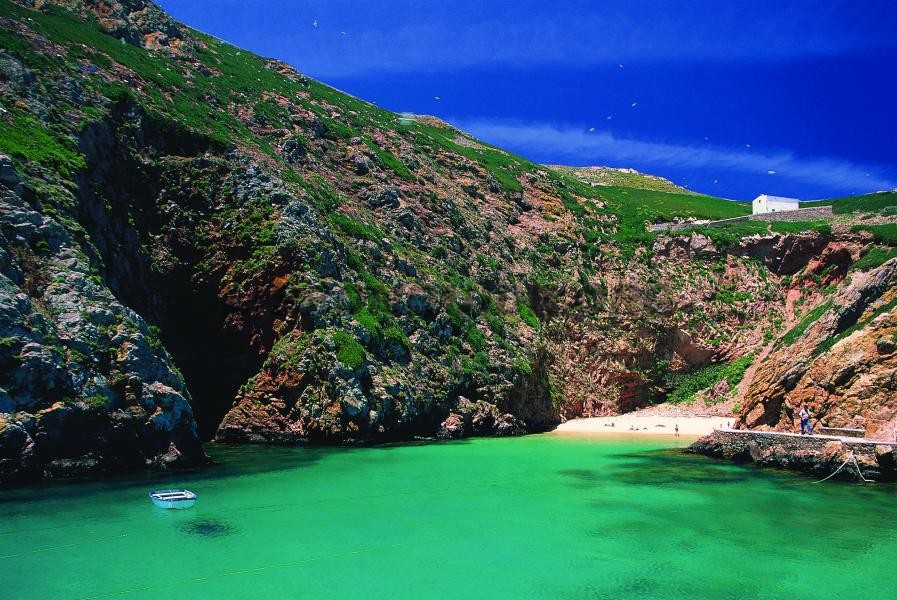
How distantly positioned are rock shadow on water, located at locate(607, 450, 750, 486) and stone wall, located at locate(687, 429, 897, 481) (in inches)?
63.5

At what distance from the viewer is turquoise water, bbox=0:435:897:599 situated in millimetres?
12477

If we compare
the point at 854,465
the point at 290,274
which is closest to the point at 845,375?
the point at 854,465

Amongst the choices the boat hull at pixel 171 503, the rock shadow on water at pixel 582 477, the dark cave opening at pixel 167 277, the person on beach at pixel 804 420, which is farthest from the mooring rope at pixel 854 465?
the dark cave opening at pixel 167 277

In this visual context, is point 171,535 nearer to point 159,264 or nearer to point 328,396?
point 328,396

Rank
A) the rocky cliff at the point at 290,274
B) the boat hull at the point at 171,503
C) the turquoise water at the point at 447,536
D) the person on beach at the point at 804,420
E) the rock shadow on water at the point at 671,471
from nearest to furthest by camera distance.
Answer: the turquoise water at the point at 447,536, the boat hull at the point at 171,503, the rocky cliff at the point at 290,274, the rock shadow on water at the point at 671,471, the person on beach at the point at 804,420

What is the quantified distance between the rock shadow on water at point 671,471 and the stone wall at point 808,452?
1614mm

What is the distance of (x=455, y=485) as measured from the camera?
22.9 metres

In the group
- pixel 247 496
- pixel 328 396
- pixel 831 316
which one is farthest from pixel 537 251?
pixel 247 496

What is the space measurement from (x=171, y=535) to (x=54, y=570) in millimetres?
2898

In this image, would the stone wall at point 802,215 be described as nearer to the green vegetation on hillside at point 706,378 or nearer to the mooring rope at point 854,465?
the green vegetation on hillside at point 706,378

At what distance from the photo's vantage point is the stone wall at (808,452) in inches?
942

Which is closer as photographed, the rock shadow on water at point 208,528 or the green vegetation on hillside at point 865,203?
the rock shadow on water at point 208,528

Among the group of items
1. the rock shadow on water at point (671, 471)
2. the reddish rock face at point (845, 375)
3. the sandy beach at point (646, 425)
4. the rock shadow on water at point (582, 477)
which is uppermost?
the reddish rock face at point (845, 375)

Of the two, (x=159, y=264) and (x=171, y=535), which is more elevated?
(x=159, y=264)
